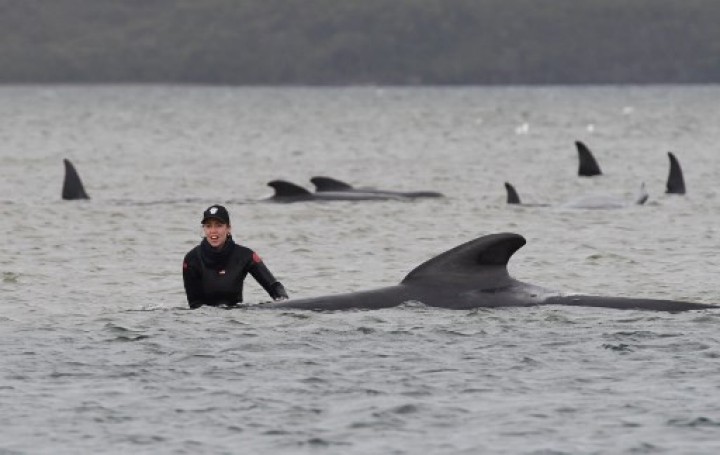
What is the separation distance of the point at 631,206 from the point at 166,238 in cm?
1226

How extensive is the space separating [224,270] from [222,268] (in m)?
0.04

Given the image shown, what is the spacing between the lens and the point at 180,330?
70.7 feet

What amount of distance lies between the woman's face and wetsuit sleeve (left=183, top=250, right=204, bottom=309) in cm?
39

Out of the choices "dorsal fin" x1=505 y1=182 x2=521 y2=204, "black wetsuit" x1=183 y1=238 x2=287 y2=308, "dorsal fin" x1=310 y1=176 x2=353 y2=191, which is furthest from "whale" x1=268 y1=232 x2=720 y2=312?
"dorsal fin" x1=310 y1=176 x2=353 y2=191

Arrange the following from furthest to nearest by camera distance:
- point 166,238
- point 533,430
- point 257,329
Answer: point 166,238 < point 257,329 < point 533,430

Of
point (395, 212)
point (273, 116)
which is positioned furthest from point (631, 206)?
point (273, 116)

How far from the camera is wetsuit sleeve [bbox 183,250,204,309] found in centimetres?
2205

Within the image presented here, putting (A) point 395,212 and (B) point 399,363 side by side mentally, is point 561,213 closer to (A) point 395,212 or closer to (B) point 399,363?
(A) point 395,212

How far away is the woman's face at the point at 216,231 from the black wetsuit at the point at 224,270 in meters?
0.21

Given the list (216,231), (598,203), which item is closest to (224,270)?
(216,231)

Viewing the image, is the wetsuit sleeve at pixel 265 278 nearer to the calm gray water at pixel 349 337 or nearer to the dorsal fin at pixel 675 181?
the calm gray water at pixel 349 337

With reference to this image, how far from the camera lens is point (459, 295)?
22109 mm

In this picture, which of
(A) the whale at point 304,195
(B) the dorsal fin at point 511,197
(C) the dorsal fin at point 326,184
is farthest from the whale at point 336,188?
(B) the dorsal fin at point 511,197

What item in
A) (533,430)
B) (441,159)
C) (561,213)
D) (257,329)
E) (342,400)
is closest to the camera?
(533,430)
